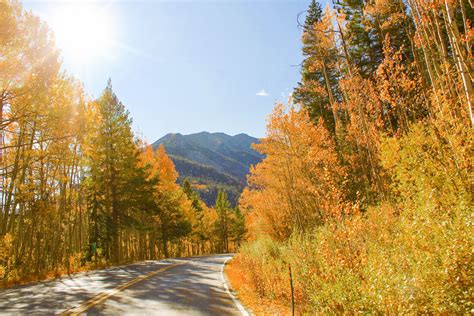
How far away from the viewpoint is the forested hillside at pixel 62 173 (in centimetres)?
1070

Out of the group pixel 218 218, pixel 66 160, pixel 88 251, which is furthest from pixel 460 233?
pixel 218 218

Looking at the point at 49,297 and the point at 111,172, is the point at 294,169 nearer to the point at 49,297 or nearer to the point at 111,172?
the point at 49,297

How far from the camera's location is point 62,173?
2044 centimetres

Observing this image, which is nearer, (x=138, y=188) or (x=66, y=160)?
(x=66, y=160)

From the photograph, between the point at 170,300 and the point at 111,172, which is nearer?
the point at 170,300

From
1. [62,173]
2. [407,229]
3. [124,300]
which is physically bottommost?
[124,300]

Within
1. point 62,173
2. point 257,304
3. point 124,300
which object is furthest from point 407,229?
point 62,173

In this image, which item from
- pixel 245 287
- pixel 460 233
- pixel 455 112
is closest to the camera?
pixel 460 233

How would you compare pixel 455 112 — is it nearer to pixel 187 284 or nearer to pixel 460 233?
pixel 460 233

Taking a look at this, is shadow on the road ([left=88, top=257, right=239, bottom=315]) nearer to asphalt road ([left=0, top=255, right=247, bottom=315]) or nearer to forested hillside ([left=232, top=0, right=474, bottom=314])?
asphalt road ([left=0, top=255, right=247, bottom=315])

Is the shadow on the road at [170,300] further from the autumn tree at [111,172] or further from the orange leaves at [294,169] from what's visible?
the autumn tree at [111,172]

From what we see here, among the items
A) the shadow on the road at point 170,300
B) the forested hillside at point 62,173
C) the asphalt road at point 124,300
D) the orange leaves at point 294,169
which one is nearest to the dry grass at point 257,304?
the asphalt road at point 124,300

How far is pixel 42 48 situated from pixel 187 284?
9843 mm

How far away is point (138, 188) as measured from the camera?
992 inches
